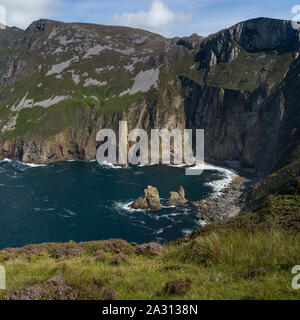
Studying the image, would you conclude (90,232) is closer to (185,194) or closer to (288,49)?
(185,194)

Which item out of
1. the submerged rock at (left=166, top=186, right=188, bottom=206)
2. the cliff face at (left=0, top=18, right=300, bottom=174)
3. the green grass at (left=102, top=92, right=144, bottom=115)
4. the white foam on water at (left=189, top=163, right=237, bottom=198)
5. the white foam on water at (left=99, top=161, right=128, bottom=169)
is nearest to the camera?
the submerged rock at (left=166, top=186, right=188, bottom=206)

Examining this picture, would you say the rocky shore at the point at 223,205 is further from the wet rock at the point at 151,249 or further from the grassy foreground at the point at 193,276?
the grassy foreground at the point at 193,276

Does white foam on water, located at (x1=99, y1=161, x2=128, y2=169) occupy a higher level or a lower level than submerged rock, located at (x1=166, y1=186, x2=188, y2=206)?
higher

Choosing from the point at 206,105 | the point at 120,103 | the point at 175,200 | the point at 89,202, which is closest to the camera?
the point at 175,200

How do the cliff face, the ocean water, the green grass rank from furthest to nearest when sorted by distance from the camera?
the green grass
the cliff face
the ocean water

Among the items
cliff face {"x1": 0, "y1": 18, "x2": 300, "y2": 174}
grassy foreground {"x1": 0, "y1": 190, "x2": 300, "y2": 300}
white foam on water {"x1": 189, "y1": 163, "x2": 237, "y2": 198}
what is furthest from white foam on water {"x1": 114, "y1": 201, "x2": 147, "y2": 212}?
grassy foreground {"x1": 0, "y1": 190, "x2": 300, "y2": 300}

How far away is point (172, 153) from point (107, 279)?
142m

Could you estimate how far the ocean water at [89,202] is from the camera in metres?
70.0

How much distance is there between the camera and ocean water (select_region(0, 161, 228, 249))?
70000 millimetres

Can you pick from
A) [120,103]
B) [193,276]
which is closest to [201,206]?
[193,276]

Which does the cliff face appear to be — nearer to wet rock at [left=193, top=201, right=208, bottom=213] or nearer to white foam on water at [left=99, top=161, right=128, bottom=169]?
white foam on water at [left=99, top=161, right=128, bottom=169]

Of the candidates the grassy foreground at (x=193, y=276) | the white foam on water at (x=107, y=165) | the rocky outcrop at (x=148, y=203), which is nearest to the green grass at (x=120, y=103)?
the white foam on water at (x=107, y=165)

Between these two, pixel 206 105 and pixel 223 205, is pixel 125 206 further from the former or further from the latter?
pixel 206 105

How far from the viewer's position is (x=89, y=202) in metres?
92.6
